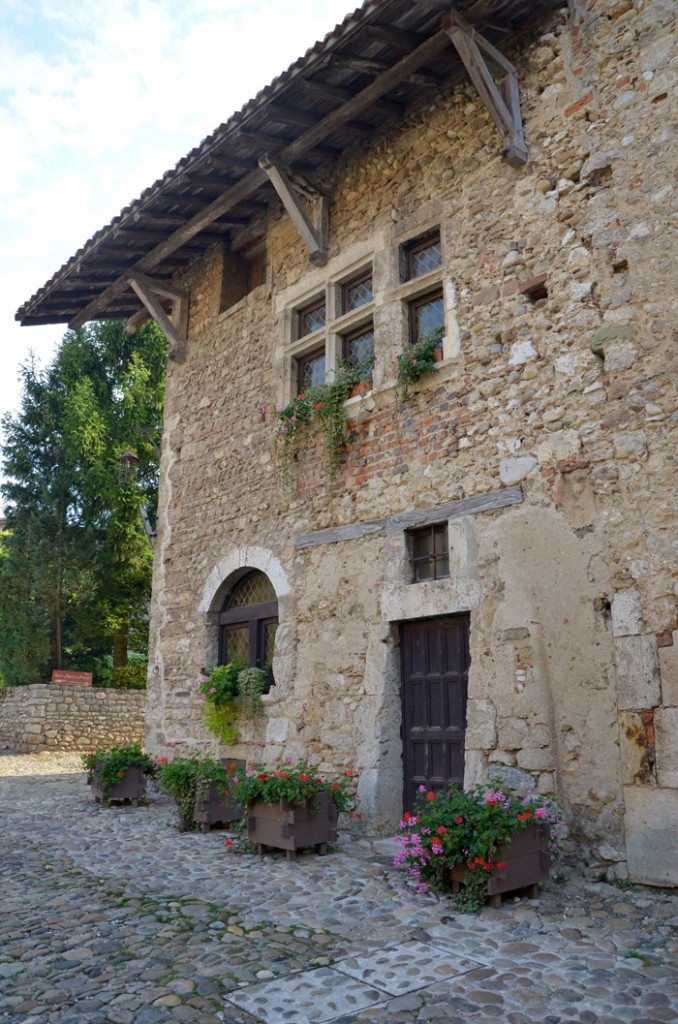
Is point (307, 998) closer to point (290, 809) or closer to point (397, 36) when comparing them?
point (290, 809)

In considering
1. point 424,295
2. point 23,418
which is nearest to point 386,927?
point 424,295

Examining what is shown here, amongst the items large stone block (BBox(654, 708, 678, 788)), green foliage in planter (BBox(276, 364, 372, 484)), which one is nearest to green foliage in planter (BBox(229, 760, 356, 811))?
large stone block (BBox(654, 708, 678, 788))

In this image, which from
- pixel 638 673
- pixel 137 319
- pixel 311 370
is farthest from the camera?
pixel 137 319

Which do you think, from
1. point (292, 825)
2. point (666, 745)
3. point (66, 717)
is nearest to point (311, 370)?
point (292, 825)

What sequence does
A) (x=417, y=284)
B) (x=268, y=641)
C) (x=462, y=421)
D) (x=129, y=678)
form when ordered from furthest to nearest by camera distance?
(x=129, y=678)
(x=268, y=641)
(x=417, y=284)
(x=462, y=421)

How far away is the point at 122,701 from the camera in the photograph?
14.6 m

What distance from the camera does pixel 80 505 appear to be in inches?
626

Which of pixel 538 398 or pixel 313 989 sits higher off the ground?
pixel 538 398

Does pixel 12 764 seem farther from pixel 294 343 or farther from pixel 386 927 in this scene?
pixel 386 927

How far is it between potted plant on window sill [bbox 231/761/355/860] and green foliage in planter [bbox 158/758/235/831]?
82 centimetres

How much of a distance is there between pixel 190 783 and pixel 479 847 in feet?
9.81

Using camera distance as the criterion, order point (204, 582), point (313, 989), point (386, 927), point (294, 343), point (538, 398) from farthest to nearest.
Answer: point (204, 582)
point (294, 343)
point (538, 398)
point (386, 927)
point (313, 989)

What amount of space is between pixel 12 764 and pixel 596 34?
11868 mm

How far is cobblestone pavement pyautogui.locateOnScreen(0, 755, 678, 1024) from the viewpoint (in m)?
2.77
